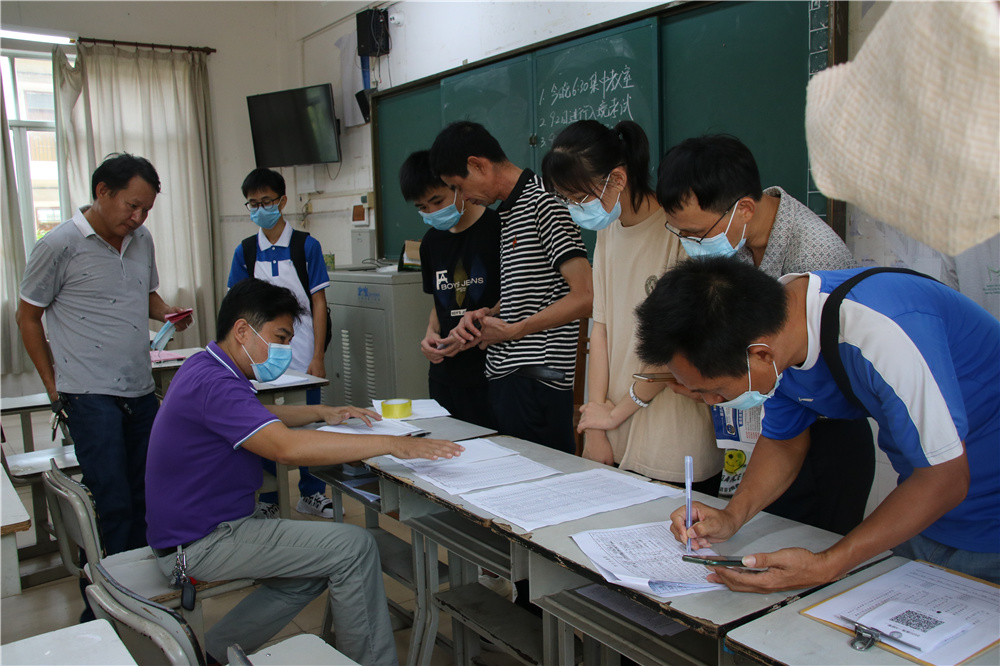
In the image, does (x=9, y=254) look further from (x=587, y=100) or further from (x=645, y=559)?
(x=645, y=559)

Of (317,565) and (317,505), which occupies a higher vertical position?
(317,565)

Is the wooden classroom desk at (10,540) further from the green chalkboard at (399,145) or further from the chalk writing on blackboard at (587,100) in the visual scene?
the green chalkboard at (399,145)

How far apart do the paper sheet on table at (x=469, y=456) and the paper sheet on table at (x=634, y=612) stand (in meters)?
0.54

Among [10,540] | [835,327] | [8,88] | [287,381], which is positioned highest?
[8,88]

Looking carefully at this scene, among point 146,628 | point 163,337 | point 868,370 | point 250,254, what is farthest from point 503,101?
point 146,628

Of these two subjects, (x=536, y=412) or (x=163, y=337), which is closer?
(x=536, y=412)

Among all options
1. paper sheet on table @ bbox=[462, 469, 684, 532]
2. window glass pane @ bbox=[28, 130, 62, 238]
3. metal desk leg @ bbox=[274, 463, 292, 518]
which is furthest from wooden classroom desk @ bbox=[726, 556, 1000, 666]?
window glass pane @ bbox=[28, 130, 62, 238]

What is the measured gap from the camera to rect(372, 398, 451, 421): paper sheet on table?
2.44 metres

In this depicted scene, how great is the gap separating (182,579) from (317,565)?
33 centimetres

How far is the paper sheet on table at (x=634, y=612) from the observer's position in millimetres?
1367

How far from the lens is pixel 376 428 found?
2.22 metres

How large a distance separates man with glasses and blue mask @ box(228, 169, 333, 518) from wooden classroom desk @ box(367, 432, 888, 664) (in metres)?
1.72

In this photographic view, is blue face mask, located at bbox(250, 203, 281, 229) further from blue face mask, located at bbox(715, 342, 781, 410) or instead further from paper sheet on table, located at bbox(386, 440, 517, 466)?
blue face mask, located at bbox(715, 342, 781, 410)

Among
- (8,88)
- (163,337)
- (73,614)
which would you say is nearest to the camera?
(73,614)
